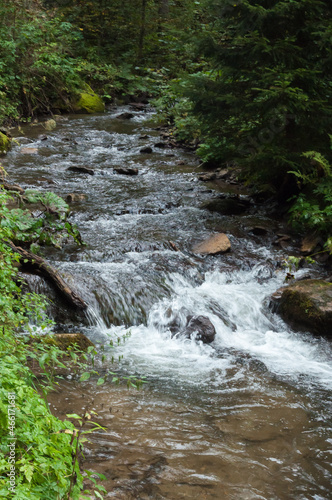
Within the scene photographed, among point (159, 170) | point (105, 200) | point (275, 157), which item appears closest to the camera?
point (275, 157)

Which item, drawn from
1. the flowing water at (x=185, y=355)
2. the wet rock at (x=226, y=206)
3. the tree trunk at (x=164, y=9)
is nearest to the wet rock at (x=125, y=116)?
the flowing water at (x=185, y=355)

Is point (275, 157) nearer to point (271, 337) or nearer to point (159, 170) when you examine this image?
point (271, 337)

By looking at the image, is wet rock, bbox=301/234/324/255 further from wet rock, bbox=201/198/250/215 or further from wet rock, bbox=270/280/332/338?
wet rock, bbox=201/198/250/215

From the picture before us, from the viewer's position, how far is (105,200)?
32.7 feet

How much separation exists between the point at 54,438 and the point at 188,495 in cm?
109

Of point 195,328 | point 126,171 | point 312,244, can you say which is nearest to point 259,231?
point 312,244

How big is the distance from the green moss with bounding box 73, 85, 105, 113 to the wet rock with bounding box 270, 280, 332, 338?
14.1 meters

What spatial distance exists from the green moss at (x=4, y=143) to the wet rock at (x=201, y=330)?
8359mm

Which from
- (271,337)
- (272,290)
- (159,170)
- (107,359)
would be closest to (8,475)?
(107,359)

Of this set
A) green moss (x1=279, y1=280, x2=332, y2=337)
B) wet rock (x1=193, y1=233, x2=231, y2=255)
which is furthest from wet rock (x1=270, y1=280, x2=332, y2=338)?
wet rock (x1=193, y1=233, x2=231, y2=255)

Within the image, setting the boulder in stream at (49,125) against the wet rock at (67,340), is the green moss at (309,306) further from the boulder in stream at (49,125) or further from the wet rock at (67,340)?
the boulder in stream at (49,125)

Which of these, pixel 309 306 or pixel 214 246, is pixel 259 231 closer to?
pixel 214 246

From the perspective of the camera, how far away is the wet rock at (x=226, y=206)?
9.88 meters

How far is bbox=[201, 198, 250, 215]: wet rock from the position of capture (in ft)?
32.4
